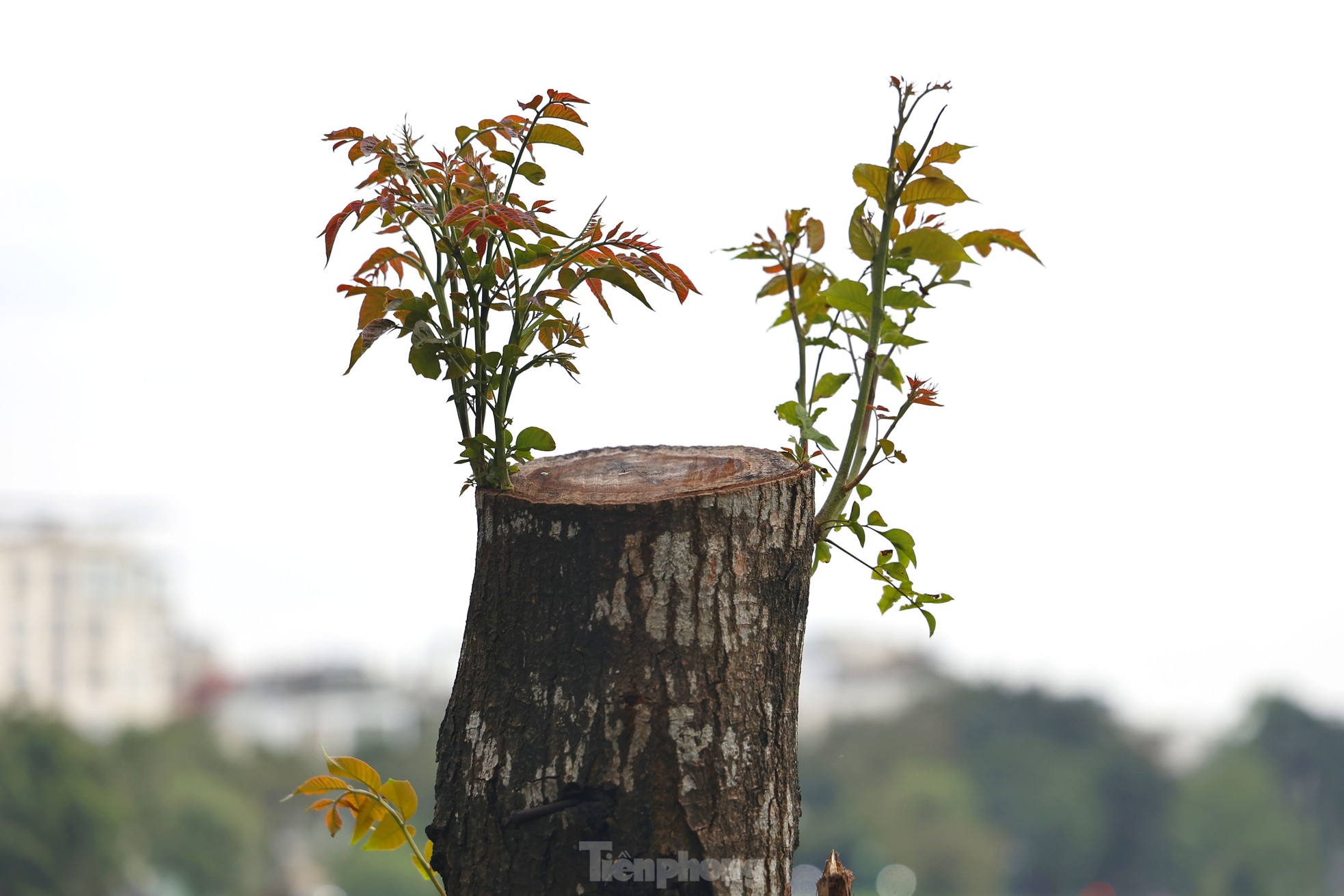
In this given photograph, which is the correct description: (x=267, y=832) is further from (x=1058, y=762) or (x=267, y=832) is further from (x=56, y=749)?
(x=1058, y=762)

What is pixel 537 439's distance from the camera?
2.29m

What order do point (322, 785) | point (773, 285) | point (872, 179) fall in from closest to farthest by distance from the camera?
point (322, 785), point (872, 179), point (773, 285)

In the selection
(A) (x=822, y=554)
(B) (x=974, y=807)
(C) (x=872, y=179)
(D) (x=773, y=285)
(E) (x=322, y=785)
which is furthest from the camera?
(B) (x=974, y=807)

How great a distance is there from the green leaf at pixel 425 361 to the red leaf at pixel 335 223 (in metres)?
0.24

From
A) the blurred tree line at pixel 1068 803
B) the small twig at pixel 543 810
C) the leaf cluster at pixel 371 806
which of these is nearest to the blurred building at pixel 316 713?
the blurred tree line at pixel 1068 803

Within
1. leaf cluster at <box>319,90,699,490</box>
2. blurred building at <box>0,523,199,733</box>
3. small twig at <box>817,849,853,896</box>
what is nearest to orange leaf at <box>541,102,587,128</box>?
leaf cluster at <box>319,90,699,490</box>

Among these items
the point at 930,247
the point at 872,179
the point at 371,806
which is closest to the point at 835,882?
the point at 371,806

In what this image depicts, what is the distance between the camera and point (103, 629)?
7312 cm

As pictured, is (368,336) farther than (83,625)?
No

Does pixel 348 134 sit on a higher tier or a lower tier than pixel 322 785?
higher

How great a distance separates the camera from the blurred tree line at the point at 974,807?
51125 mm

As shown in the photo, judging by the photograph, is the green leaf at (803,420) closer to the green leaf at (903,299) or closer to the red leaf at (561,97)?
the green leaf at (903,299)

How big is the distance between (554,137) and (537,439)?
1.90ft

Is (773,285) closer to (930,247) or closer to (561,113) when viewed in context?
(930,247)
